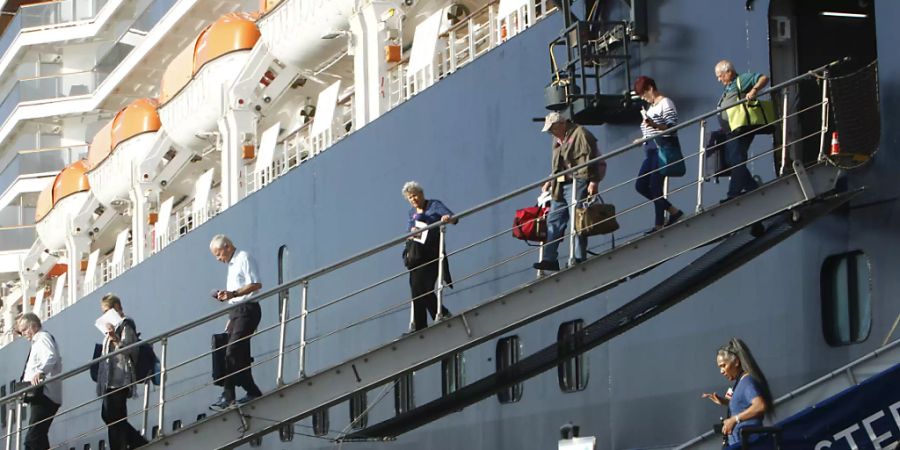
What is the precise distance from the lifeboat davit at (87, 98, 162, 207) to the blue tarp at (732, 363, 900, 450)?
721 inches

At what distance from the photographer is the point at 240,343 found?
12.4 m

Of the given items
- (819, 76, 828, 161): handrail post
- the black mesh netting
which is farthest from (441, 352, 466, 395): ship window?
the black mesh netting

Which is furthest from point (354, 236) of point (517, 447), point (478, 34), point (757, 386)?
point (757, 386)

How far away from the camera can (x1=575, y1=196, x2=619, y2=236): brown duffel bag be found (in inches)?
410

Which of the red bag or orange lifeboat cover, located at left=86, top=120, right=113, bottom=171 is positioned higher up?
orange lifeboat cover, located at left=86, top=120, right=113, bottom=171

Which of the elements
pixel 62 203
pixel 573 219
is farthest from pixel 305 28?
pixel 62 203

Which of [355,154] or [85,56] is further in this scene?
[85,56]

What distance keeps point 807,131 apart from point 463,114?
15.0 ft

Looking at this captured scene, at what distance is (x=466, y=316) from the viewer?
1038 cm

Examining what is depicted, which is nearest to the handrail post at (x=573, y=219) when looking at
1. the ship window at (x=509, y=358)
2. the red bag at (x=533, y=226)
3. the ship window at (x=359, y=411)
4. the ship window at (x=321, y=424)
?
the red bag at (x=533, y=226)

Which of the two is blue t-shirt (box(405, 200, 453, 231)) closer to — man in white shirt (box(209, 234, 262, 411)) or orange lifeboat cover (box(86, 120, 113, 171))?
man in white shirt (box(209, 234, 262, 411))

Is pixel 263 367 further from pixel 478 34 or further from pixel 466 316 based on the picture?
pixel 466 316

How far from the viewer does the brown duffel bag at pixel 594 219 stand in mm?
10422

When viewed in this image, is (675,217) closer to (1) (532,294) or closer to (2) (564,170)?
(2) (564,170)
